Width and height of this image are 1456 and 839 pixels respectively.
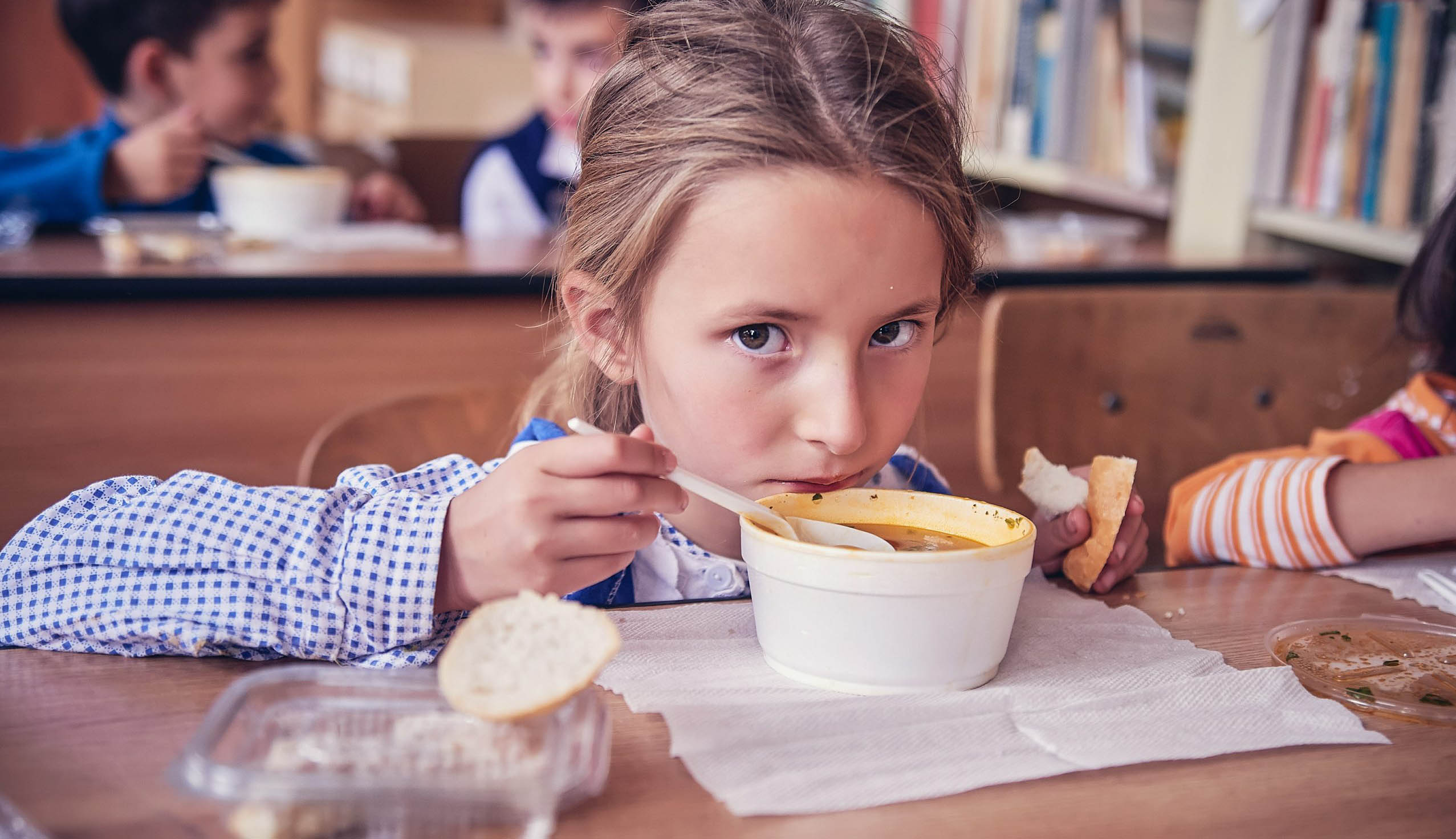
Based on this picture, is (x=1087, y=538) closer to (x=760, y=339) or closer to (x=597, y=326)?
(x=760, y=339)

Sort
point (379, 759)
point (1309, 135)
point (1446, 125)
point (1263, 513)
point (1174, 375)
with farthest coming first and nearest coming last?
point (1309, 135) < point (1446, 125) < point (1174, 375) < point (1263, 513) < point (379, 759)

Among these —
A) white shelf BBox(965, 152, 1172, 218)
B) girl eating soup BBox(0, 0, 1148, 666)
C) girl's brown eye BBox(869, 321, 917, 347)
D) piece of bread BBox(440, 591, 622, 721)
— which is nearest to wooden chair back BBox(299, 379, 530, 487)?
girl eating soup BBox(0, 0, 1148, 666)

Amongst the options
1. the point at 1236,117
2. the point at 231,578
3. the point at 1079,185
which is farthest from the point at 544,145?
the point at 231,578

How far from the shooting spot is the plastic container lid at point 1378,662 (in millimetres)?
680

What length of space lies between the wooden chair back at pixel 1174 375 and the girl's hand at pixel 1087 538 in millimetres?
507

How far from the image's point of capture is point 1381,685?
0.71 metres

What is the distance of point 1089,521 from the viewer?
89 cm

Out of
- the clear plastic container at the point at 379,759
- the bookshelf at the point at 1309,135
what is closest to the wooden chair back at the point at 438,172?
the bookshelf at the point at 1309,135

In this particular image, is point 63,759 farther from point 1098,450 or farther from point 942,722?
point 1098,450

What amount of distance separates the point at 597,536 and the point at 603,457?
6 cm

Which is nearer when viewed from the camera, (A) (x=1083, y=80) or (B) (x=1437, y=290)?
(B) (x=1437, y=290)

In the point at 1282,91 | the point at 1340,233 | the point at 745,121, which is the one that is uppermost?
the point at 1282,91

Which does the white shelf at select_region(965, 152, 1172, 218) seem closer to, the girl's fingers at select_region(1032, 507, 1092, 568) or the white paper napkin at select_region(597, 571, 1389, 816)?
the girl's fingers at select_region(1032, 507, 1092, 568)

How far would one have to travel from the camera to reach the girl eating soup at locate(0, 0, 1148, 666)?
0.70m
